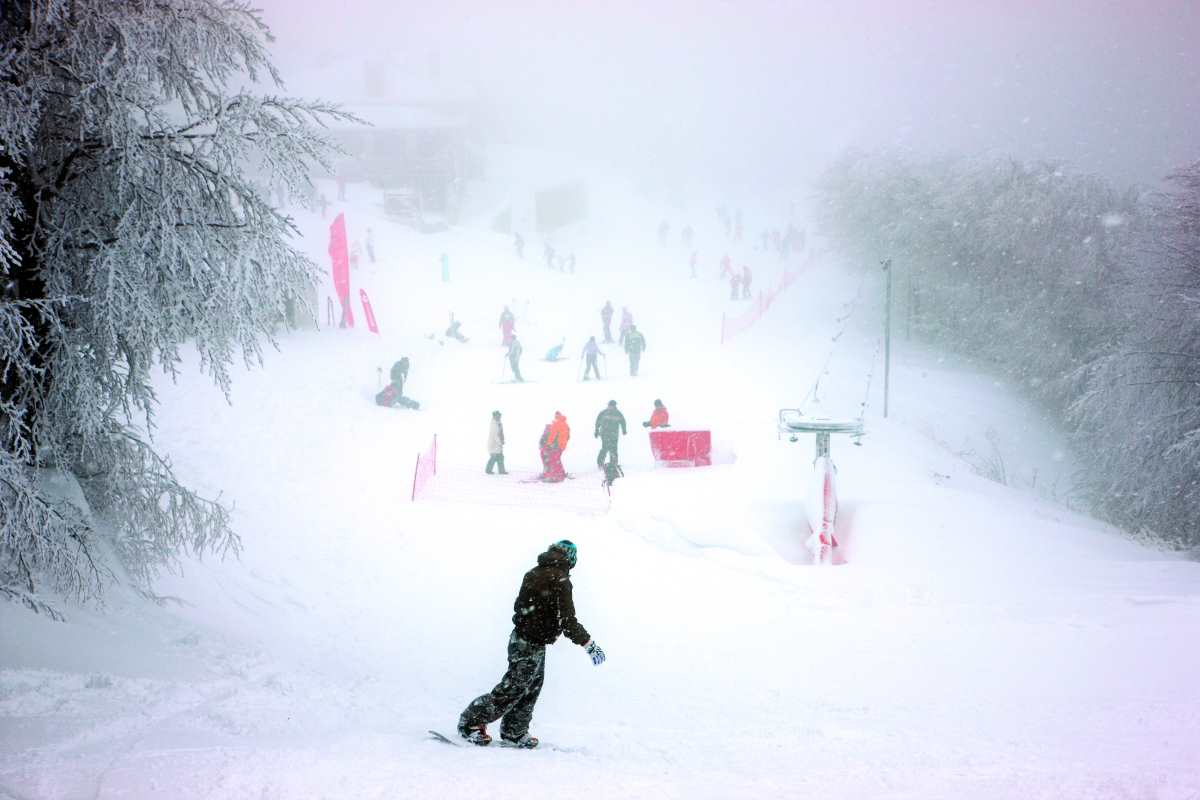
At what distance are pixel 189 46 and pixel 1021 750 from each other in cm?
893

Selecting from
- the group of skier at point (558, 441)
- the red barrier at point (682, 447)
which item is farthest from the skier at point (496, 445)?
the red barrier at point (682, 447)

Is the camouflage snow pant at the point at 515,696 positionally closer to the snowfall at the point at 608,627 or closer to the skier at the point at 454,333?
the snowfall at the point at 608,627

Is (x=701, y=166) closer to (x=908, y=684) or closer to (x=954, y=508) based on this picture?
(x=954, y=508)

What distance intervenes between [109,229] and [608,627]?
673cm

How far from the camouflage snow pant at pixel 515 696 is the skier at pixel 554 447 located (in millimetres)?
9146

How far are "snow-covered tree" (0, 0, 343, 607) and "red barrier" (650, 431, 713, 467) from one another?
9.38 m

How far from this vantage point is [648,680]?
25.1 feet

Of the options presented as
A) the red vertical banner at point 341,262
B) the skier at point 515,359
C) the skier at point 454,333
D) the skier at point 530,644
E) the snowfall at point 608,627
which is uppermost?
the red vertical banner at point 341,262

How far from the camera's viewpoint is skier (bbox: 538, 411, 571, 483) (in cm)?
1429

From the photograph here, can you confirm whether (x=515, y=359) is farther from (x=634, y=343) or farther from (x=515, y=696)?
(x=515, y=696)

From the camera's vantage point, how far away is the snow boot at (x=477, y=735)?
5.10 metres

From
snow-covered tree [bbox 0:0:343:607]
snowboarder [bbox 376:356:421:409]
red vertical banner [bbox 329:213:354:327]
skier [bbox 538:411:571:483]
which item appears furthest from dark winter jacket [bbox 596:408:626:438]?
red vertical banner [bbox 329:213:354:327]

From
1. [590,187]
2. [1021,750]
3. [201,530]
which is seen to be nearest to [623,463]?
[201,530]

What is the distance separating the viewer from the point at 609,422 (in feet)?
48.2
